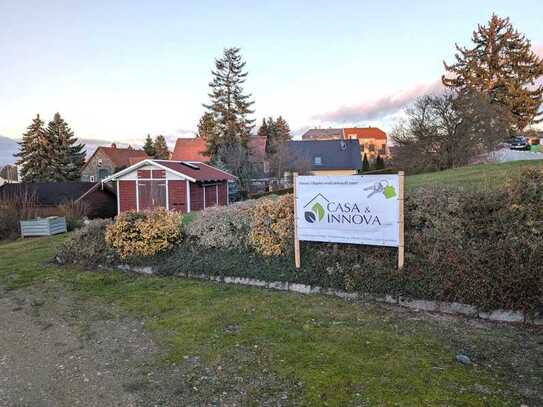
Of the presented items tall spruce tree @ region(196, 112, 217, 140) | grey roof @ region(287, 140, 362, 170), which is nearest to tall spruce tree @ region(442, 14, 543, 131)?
grey roof @ region(287, 140, 362, 170)

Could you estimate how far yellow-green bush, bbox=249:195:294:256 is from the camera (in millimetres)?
6660

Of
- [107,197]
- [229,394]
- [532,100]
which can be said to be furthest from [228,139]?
[229,394]

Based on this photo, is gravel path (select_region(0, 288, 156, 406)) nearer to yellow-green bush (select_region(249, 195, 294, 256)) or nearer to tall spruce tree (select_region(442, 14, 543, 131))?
yellow-green bush (select_region(249, 195, 294, 256))

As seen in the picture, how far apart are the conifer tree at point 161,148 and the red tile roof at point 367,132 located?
3648cm

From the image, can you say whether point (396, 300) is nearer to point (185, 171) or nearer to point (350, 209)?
point (350, 209)

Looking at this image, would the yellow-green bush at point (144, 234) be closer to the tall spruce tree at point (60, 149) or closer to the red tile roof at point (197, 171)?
the red tile roof at point (197, 171)

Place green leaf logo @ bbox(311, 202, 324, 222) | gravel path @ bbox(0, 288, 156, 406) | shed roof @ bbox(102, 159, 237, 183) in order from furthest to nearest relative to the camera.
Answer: shed roof @ bbox(102, 159, 237, 183) → green leaf logo @ bbox(311, 202, 324, 222) → gravel path @ bbox(0, 288, 156, 406)

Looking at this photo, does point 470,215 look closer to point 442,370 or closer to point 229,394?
point 442,370

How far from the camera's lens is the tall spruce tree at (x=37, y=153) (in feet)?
140


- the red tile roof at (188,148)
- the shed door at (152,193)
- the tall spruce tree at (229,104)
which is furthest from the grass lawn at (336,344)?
the red tile roof at (188,148)

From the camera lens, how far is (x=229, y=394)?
3.23 m

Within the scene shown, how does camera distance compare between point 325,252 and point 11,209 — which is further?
point 11,209

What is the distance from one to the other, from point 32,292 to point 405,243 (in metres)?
6.00

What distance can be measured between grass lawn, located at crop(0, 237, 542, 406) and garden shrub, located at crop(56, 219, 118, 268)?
6.32 ft
